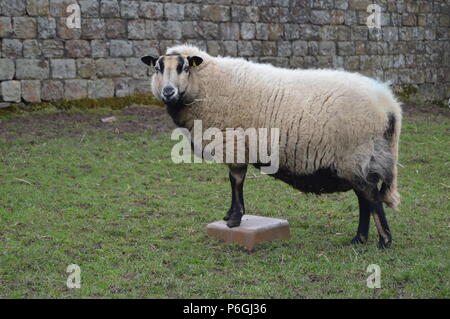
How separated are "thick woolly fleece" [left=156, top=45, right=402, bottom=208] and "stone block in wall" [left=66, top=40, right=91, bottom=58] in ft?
19.4

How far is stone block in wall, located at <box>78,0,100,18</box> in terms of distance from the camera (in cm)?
1168

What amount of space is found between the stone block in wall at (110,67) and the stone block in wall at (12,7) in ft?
5.10

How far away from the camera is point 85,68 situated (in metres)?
11.8

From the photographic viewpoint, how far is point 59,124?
10992mm

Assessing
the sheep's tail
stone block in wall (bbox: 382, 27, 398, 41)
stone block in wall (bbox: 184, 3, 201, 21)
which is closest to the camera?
the sheep's tail

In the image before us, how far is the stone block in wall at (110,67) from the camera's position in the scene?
39.1 feet

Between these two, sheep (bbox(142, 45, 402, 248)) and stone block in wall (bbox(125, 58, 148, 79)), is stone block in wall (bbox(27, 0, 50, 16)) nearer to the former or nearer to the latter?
stone block in wall (bbox(125, 58, 148, 79))

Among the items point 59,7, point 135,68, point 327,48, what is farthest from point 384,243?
point 327,48

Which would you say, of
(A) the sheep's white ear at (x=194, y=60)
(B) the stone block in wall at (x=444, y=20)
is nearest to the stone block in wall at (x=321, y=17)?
(B) the stone block in wall at (x=444, y=20)

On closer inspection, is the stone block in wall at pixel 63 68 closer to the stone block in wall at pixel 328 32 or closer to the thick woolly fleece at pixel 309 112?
the stone block in wall at pixel 328 32

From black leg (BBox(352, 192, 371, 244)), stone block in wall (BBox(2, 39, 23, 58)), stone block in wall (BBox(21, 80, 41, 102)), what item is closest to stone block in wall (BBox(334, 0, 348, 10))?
stone block in wall (BBox(21, 80, 41, 102))

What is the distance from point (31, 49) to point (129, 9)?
6.44ft

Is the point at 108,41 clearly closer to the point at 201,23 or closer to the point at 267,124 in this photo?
the point at 201,23
